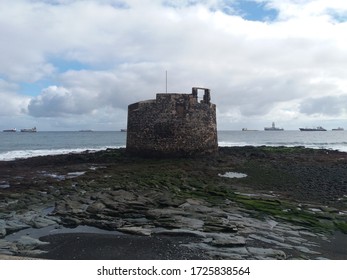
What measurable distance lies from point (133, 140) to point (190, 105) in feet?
12.7

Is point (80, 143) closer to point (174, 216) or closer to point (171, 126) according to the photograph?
point (171, 126)

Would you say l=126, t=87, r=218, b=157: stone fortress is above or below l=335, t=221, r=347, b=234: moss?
above

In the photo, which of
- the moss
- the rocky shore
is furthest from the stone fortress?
the moss

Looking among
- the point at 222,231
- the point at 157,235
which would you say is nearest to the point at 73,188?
the point at 157,235

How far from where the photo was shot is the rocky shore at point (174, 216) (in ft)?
18.6

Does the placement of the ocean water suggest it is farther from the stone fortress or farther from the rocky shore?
the rocky shore

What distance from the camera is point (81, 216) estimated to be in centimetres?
749

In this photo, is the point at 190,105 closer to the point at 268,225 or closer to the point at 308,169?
the point at 308,169

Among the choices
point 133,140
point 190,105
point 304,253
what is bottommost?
point 304,253

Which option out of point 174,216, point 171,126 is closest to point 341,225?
point 174,216

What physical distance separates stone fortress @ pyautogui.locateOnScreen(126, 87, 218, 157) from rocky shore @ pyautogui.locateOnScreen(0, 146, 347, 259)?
4634 mm

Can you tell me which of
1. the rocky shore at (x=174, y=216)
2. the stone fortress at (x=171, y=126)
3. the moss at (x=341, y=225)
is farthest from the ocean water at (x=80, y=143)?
the moss at (x=341, y=225)

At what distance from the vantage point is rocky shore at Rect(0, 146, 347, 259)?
223 inches

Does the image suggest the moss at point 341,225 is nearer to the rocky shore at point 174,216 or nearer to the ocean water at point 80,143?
the rocky shore at point 174,216
